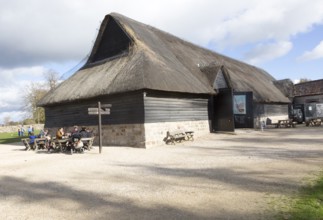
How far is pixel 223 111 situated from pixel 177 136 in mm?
5066

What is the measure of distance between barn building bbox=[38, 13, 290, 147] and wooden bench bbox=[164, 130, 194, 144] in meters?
0.30

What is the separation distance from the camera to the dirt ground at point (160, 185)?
548 centimetres

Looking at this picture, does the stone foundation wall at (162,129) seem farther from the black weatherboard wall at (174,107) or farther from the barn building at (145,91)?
the black weatherboard wall at (174,107)

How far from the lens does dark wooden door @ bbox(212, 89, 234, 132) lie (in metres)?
20.3

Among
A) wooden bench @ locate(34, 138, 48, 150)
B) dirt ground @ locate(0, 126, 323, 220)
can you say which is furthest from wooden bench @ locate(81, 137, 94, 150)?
wooden bench @ locate(34, 138, 48, 150)

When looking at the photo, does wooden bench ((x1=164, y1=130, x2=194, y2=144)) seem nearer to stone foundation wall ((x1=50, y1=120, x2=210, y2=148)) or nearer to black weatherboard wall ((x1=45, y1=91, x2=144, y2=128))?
stone foundation wall ((x1=50, y1=120, x2=210, y2=148))

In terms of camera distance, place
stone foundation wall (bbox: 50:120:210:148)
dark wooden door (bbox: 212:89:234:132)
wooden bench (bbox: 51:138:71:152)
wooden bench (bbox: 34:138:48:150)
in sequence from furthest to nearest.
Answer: dark wooden door (bbox: 212:89:234:132) < wooden bench (bbox: 34:138:48:150) < stone foundation wall (bbox: 50:120:210:148) < wooden bench (bbox: 51:138:71:152)

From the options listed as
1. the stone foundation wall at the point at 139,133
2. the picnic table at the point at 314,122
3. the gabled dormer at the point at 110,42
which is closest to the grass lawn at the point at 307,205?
the stone foundation wall at the point at 139,133

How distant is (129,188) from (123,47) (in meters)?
14.6

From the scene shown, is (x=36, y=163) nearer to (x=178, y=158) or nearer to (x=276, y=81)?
(x=178, y=158)

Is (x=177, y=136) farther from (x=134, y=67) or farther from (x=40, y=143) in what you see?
(x=40, y=143)

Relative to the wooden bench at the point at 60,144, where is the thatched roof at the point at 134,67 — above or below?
above

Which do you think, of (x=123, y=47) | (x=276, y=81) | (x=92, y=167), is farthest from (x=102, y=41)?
(x=276, y=81)

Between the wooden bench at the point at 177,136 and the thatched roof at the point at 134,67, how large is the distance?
7.31ft
